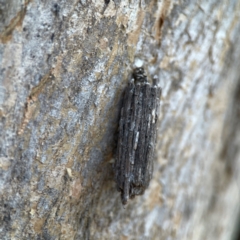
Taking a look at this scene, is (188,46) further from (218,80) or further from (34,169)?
(34,169)

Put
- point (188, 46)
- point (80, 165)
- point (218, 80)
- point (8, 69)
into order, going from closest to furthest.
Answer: point (8, 69), point (80, 165), point (188, 46), point (218, 80)

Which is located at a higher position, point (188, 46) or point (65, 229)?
point (188, 46)

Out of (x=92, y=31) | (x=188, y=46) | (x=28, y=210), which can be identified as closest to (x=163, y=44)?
(x=188, y=46)

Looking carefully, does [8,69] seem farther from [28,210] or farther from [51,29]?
[28,210]

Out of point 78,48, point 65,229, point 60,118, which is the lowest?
point 65,229

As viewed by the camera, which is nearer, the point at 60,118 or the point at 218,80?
the point at 60,118

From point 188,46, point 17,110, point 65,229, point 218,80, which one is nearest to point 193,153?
point 218,80

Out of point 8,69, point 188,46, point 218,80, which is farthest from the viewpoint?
point 218,80
